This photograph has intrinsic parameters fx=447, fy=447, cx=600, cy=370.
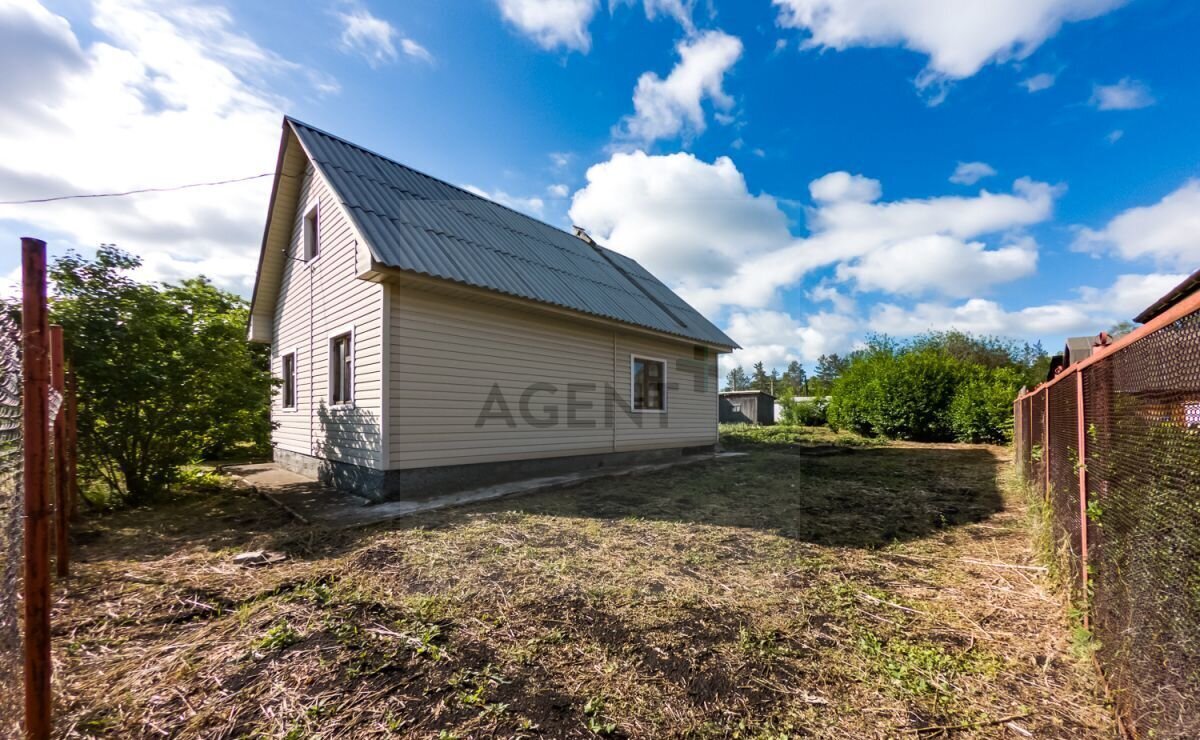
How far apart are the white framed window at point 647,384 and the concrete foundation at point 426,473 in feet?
4.48

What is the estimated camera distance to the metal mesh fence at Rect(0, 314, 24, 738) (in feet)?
6.17

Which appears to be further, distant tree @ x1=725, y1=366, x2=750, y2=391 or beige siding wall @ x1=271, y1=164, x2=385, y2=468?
distant tree @ x1=725, y1=366, x2=750, y2=391

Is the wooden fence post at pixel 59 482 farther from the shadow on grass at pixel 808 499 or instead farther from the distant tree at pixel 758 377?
the distant tree at pixel 758 377

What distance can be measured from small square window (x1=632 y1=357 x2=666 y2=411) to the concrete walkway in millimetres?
1682

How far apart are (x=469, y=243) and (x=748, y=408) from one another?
20693 mm

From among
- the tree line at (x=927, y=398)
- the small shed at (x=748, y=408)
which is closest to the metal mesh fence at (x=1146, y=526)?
the tree line at (x=927, y=398)

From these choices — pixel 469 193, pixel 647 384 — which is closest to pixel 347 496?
pixel 647 384

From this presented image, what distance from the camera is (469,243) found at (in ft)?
26.6

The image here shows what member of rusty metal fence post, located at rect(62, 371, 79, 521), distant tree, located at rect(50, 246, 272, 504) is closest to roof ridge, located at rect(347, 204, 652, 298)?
distant tree, located at rect(50, 246, 272, 504)

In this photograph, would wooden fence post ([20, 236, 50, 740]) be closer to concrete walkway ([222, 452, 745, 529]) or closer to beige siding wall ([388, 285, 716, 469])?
concrete walkway ([222, 452, 745, 529])

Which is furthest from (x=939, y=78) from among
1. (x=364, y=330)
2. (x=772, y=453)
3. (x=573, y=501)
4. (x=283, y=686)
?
(x=283, y=686)

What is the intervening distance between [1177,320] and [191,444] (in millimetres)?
9763

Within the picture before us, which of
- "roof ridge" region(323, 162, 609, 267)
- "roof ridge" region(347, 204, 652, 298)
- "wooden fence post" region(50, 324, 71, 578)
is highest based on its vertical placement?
"roof ridge" region(323, 162, 609, 267)

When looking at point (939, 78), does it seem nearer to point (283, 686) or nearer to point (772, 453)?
point (772, 453)
